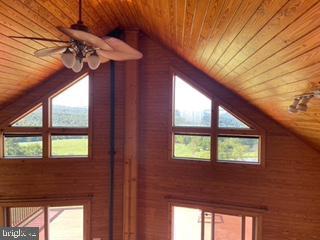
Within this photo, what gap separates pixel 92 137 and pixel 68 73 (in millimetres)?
1457

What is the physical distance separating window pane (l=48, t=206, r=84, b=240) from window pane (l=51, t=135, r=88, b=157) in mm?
1220

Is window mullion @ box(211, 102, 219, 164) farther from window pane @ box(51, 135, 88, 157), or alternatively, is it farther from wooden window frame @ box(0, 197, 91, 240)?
wooden window frame @ box(0, 197, 91, 240)

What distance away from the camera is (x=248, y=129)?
5121 millimetres

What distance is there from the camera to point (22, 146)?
5.47 metres

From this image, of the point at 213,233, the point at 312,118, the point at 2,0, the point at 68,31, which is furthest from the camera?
the point at 213,233

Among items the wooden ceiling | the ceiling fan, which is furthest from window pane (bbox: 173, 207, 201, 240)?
the ceiling fan

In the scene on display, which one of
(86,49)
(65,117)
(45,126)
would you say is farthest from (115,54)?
(45,126)

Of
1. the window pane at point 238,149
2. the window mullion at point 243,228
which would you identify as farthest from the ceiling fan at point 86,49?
the window mullion at point 243,228

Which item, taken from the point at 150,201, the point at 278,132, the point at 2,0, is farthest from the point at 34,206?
the point at 278,132

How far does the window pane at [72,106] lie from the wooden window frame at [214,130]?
6.14 ft

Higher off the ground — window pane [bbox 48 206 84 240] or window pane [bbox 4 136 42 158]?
window pane [bbox 4 136 42 158]

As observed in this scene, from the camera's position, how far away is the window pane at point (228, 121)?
5199 millimetres

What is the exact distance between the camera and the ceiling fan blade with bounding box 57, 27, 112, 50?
5.87 ft

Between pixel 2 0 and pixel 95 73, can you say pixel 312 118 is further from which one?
pixel 95 73
